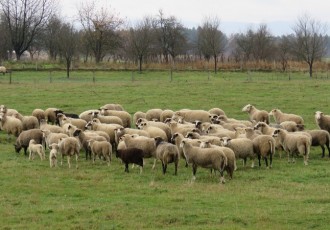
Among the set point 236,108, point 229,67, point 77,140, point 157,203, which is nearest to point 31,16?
point 229,67

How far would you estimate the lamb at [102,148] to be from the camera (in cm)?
1903

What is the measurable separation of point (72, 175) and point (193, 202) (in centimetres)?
508

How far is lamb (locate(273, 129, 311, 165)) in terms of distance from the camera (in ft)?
63.0

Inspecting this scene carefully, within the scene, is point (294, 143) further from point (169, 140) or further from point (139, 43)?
point (139, 43)

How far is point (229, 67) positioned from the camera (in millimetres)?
75375

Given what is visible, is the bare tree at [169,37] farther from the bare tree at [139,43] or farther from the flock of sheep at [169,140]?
the flock of sheep at [169,140]

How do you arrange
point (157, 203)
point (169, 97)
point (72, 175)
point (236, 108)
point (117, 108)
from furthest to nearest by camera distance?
1. point (169, 97)
2. point (236, 108)
3. point (117, 108)
4. point (72, 175)
5. point (157, 203)

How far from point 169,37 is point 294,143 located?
7290cm

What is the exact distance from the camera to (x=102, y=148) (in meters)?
19.1

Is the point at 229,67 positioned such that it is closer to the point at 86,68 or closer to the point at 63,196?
the point at 86,68

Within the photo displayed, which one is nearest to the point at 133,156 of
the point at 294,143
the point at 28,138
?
the point at 28,138

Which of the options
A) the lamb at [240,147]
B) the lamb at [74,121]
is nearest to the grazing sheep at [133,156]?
the lamb at [240,147]

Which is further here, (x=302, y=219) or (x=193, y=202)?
(x=193, y=202)

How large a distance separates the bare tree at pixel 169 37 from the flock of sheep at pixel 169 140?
65938 mm
